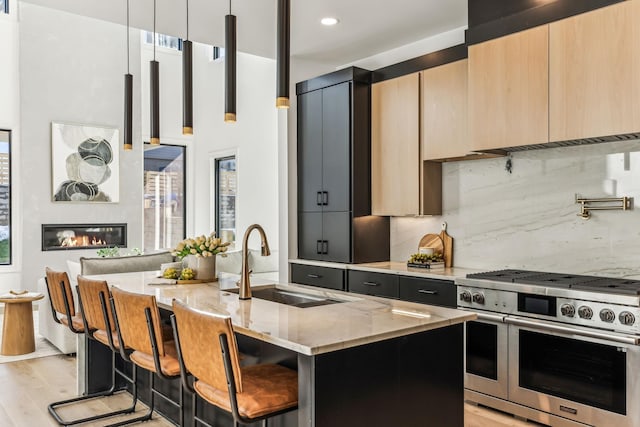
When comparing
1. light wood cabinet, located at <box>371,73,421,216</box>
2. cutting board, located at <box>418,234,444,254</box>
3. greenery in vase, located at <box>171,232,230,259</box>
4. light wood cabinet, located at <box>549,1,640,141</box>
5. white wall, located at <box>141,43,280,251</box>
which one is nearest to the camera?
light wood cabinet, located at <box>549,1,640,141</box>

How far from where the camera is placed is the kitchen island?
194cm

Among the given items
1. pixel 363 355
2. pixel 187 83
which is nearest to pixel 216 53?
pixel 187 83

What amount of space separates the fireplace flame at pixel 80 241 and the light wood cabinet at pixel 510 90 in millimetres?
6332

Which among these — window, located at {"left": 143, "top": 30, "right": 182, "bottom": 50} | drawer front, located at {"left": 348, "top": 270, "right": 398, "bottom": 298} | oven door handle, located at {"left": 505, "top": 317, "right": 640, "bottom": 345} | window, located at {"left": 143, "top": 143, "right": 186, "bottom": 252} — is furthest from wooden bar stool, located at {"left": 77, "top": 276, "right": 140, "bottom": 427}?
window, located at {"left": 143, "top": 30, "right": 182, "bottom": 50}

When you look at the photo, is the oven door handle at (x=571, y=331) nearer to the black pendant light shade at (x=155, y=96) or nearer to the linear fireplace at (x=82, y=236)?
the black pendant light shade at (x=155, y=96)

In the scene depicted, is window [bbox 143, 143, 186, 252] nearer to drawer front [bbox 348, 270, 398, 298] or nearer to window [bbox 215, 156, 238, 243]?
window [bbox 215, 156, 238, 243]

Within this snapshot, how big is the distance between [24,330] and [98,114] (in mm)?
4113

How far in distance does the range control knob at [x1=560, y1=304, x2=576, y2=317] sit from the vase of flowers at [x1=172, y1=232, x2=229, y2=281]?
2.17m

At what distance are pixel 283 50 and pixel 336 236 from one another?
2634 millimetres

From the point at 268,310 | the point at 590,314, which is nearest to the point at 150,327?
the point at 268,310

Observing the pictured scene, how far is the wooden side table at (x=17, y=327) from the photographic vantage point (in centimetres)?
498

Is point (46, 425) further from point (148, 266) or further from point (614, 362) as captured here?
point (614, 362)

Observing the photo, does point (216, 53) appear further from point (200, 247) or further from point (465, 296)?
point (465, 296)

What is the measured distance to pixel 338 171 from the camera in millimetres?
4824
